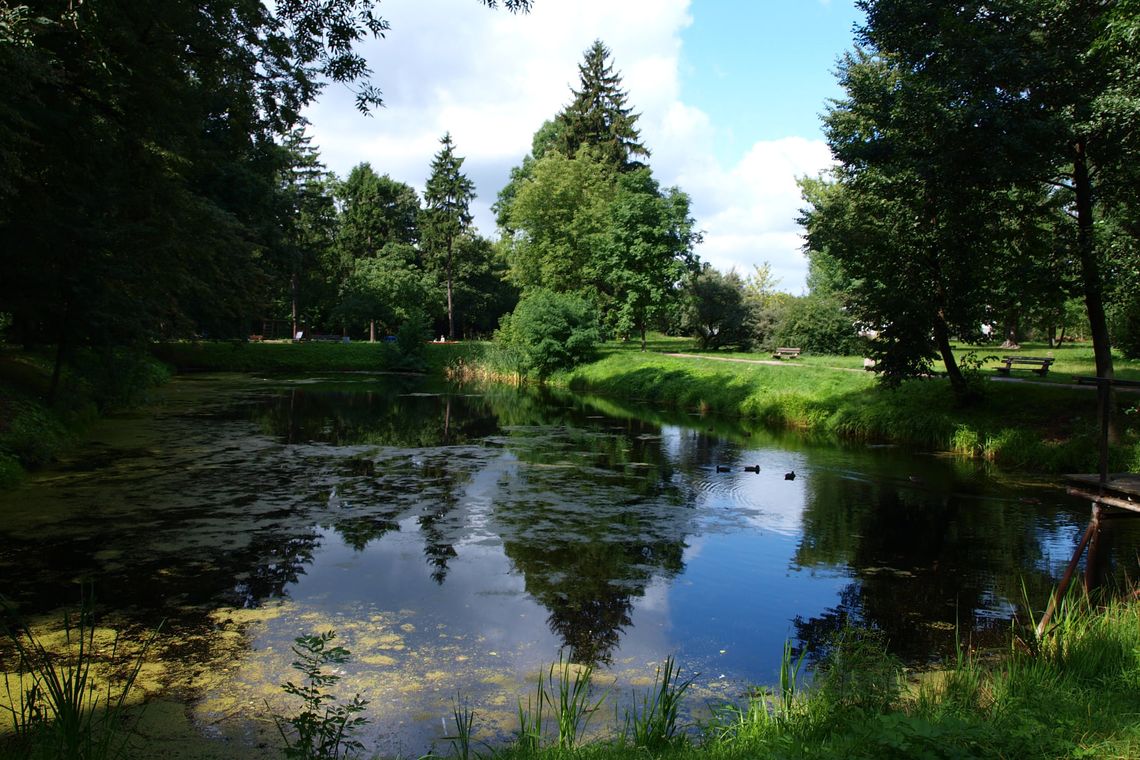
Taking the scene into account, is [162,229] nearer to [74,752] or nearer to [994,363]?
[74,752]

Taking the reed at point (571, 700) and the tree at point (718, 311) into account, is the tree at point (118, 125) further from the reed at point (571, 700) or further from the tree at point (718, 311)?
the tree at point (718, 311)

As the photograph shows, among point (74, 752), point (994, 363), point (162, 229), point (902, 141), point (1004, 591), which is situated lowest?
point (1004, 591)

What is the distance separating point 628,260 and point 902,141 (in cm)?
2592

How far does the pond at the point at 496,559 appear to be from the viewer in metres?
6.41

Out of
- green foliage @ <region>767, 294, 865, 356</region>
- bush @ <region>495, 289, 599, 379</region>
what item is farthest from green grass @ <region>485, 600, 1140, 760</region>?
bush @ <region>495, 289, 599, 379</region>

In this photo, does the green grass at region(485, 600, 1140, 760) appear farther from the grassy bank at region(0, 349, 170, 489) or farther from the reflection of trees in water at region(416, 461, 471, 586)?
the grassy bank at region(0, 349, 170, 489)

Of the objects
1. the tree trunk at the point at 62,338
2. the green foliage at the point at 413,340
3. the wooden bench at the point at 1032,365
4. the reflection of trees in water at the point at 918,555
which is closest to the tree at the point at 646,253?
the green foliage at the point at 413,340

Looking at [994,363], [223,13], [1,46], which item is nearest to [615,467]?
[223,13]

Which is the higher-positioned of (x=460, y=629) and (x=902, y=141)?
(x=902, y=141)

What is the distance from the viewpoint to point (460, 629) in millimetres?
7297

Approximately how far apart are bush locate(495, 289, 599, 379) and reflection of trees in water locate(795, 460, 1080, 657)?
2490cm

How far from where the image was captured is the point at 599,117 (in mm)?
53906

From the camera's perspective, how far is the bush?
39219 millimetres

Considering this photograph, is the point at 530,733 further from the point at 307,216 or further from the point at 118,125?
the point at 307,216
